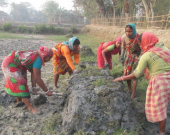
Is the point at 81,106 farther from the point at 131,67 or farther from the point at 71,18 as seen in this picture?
the point at 71,18

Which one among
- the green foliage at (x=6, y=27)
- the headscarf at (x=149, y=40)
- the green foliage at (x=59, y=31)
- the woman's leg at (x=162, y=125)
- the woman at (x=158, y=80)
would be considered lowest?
the woman's leg at (x=162, y=125)

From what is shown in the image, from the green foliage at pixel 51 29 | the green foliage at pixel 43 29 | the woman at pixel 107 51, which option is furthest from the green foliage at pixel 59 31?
the woman at pixel 107 51

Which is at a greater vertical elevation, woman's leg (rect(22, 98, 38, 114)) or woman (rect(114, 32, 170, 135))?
woman (rect(114, 32, 170, 135))

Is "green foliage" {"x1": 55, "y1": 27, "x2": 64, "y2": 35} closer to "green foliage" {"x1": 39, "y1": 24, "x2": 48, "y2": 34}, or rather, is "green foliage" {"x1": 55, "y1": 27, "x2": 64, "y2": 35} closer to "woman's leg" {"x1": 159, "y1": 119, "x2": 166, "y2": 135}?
"green foliage" {"x1": 39, "y1": 24, "x2": 48, "y2": 34}

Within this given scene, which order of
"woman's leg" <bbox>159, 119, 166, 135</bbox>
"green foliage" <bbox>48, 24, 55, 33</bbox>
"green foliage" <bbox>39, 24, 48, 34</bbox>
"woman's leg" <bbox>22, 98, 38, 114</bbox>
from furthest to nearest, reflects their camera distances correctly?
"green foliage" <bbox>48, 24, 55, 33</bbox>
"green foliage" <bbox>39, 24, 48, 34</bbox>
"woman's leg" <bbox>22, 98, 38, 114</bbox>
"woman's leg" <bbox>159, 119, 166, 135</bbox>

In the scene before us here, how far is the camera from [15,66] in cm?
299

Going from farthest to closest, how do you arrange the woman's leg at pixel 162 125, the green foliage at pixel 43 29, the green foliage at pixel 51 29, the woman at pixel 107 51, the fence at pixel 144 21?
the green foliage at pixel 51 29
the green foliage at pixel 43 29
the fence at pixel 144 21
the woman at pixel 107 51
the woman's leg at pixel 162 125

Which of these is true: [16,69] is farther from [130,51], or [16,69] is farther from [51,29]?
[51,29]

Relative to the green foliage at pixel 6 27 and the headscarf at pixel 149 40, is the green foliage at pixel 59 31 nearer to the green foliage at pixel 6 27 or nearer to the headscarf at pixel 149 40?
the green foliage at pixel 6 27

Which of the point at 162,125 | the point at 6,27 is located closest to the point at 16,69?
the point at 162,125

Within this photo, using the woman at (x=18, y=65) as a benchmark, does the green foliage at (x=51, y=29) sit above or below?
above

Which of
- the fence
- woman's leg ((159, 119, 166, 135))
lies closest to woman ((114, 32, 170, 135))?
woman's leg ((159, 119, 166, 135))

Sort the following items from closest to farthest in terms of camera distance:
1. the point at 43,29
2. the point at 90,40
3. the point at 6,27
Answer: the point at 90,40, the point at 6,27, the point at 43,29

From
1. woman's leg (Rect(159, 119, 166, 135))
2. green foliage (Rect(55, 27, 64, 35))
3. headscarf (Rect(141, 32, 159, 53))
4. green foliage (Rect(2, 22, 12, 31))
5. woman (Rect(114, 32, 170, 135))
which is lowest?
woman's leg (Rect(159, 119, 166, 135))
